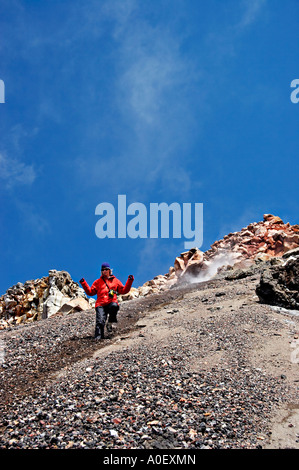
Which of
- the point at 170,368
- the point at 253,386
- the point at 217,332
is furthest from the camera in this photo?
the point at 217,332

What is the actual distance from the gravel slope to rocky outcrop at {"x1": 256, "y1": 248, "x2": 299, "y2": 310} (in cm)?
151

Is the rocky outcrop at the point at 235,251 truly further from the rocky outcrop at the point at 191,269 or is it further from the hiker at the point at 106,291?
the hiker at the point at 106,291

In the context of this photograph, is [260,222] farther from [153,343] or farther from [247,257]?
[153,343]

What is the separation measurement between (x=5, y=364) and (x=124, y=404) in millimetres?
6458

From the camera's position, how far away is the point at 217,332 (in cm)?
1228

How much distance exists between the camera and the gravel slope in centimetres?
613

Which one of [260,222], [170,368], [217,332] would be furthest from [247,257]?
[170,368]

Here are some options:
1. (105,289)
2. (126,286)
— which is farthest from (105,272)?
(126,286)

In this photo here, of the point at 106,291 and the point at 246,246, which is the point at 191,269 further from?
the point at 106,291

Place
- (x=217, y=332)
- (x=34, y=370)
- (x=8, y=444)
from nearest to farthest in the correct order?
(x=8, y=444) → (x=34, y=370) → (x=217, y=332)

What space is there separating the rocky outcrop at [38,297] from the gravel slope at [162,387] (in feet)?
84.4

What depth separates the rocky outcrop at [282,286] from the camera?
52.1ft

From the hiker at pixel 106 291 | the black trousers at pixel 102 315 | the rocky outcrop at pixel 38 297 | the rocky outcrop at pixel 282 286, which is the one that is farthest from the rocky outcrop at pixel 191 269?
the hiker at pixel 106 291

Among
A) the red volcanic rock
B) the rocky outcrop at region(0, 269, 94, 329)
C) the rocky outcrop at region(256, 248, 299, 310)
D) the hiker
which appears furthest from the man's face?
the red volcanic rock
